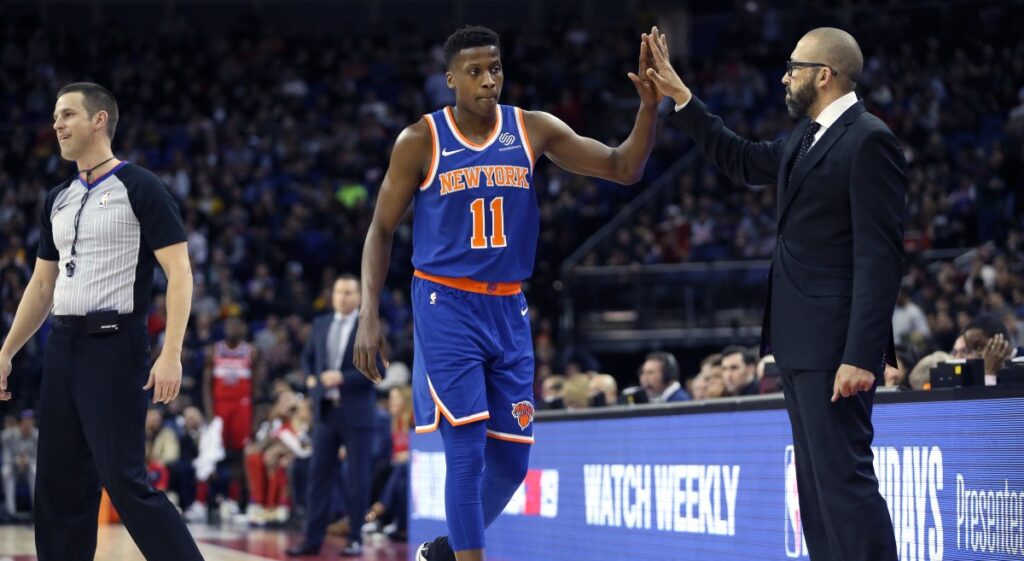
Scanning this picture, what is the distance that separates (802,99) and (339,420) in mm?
7059

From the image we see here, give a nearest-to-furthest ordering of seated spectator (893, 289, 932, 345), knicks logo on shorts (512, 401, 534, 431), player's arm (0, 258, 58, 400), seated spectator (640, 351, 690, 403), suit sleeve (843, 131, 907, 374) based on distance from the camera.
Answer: suit sleeve (843, 131, 907, 374)
knicks logo on shorts (512, 401, 534, 431)
player's arm (0, 258, 58, 400)
seated spectator (640, 351, 690, 403)
seated spectator (893, 289, 932, 345)

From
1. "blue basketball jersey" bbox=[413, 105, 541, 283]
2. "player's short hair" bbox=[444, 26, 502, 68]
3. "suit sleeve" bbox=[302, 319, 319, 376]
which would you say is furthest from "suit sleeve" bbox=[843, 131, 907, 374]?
"suit sleeve" bbox=[302, 319, 319, 376]

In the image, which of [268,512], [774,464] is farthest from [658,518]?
[268,512]

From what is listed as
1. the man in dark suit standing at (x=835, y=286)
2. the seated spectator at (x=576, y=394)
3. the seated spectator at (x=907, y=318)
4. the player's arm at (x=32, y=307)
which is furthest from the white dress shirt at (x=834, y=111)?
the seated spectator at (x=907, y=318)

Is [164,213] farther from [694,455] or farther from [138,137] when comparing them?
[138,137]

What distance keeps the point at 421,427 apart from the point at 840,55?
225cm

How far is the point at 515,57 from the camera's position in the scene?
27531 mm

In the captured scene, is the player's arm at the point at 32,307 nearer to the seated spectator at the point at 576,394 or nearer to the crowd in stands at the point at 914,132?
the seated spectator at the point at 576,394

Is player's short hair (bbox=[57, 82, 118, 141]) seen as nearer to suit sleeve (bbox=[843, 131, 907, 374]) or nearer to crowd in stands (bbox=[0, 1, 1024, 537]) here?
suit sleeve (bbox=[843, 131, 907, 374])

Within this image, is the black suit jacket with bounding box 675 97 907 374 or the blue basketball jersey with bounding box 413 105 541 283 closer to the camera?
the black suit jacket with bounding box 675 97 907 374

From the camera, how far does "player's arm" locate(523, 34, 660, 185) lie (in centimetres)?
576

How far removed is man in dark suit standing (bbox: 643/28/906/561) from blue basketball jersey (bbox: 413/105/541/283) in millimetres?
1139

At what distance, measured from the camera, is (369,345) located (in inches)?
227

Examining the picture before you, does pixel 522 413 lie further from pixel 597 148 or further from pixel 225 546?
pixel 225 546
